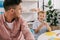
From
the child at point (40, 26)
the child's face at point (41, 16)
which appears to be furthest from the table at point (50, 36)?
the child's face at point (41, 16)

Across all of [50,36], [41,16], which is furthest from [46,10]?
[50,36]

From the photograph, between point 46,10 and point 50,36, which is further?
point 46,10

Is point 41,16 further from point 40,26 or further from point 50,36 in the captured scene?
point 50,36

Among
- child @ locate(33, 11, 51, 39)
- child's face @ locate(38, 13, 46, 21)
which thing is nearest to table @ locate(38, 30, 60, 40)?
child @ locate(33, 11, 51, 39)

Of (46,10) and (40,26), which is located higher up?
(46,10)

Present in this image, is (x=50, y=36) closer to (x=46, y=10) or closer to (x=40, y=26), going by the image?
(x=40, y=26)

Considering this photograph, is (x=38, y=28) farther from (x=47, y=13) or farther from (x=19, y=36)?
(x=19, y=36)

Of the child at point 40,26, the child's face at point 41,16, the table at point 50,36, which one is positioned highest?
the child's face at point 41,16

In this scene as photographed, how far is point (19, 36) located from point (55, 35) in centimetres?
40

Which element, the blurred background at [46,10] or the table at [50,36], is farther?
the blurred background at [46,10]

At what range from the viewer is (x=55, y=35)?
4.05ft

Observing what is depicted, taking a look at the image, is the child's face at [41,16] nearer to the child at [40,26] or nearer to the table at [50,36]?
the child at [40,26]

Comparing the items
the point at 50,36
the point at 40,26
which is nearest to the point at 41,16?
the point at 40,26

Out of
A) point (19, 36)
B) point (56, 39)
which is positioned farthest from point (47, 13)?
point (19, 36)
